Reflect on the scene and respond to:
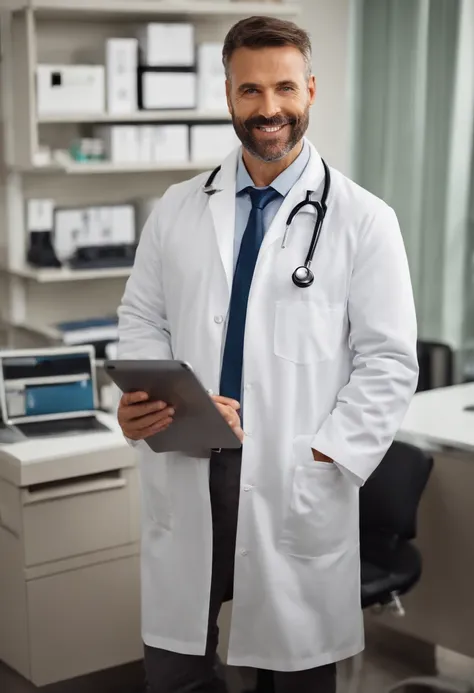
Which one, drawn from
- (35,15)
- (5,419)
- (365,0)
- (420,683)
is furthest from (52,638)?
(365,0)

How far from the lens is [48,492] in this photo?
260 centimetres

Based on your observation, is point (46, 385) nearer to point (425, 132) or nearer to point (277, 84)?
point (277, 84)

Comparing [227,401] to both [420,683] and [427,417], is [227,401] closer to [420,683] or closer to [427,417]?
[427,417]

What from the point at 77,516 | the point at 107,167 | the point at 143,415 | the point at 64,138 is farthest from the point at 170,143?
the point at 143,415

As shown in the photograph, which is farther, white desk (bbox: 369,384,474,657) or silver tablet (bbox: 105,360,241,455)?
white desk (bbox: 369,384,474,657)

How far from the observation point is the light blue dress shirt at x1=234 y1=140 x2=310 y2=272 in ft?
6.09

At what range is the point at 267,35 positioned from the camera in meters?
1.74

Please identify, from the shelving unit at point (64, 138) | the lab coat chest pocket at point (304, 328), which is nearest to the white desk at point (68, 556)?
the shelving unit at point (64, 138)

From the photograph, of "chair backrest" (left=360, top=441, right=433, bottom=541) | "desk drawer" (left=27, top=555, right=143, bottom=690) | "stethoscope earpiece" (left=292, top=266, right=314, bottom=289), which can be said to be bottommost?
"desk drawer" (left=27, top=555, right=143, bottom=690)

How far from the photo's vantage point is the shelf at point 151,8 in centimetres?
293

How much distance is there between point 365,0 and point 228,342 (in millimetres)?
2176

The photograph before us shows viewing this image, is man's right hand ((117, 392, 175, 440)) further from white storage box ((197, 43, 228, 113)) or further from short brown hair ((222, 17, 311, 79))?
white storage box ((197, 43, 228, 113))

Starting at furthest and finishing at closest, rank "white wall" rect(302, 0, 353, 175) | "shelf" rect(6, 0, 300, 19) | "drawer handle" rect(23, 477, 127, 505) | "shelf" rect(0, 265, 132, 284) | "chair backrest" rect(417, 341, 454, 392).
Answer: "white wall" rect(302, 0, 353, 175), "chair backrest" rect(417, 341, 454, 392), "shelf" rect(0, 265, 132, 284), "shelf" rect(6, 0, 300, 19), "drawer handle" rect(23, 477, 127, 505)

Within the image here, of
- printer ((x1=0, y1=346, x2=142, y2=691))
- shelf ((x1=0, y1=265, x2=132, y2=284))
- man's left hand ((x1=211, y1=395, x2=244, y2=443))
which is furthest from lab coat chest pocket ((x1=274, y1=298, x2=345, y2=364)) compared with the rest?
shelf ((x1=0, y1=265, x2=132, y2=284))
